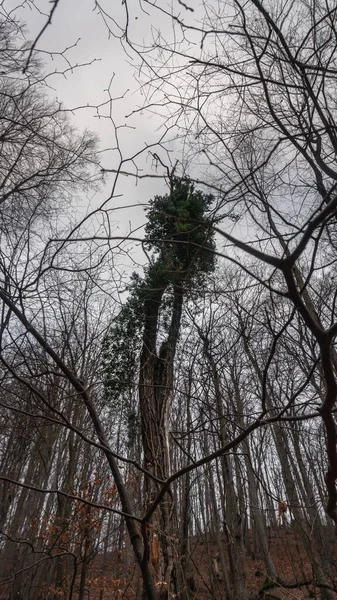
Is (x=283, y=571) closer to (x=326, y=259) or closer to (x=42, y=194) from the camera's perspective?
(x=326, y=259)

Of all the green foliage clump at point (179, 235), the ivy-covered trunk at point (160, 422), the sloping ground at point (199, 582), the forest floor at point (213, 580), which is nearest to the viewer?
the green foliage clump at point (179, 235)

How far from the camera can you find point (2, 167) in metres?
4.44

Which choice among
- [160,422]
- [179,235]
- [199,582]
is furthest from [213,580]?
[199,582]

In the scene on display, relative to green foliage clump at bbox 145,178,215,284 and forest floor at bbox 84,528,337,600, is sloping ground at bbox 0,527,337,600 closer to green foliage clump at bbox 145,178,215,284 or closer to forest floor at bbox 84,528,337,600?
forest floor at bbox 84,528,337,600

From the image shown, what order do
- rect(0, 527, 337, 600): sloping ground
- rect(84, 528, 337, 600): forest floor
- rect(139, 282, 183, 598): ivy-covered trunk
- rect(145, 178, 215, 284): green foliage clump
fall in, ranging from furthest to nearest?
1. rect(139, 282, 183, 598): ivy-covered trunk
2. rect(0, 527, 337, 600): sloping ground
3. rect(84, 528, 337, 600): forest floor
4. rect(145, 178, 215, 284): green foliage clump

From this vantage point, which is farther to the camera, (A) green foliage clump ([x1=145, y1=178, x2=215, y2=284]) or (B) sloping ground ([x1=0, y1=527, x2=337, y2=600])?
(B) sloping ground ([x1=0, y1=527, x2=337, y2=600])

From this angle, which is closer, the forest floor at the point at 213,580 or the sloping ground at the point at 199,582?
the forest floor at the point at 213,580

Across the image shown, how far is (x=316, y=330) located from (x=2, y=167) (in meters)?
4.51

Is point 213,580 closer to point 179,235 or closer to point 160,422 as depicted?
point 160,422

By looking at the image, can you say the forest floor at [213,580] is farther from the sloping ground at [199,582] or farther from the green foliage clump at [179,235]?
the green foliage clump at [179,235]

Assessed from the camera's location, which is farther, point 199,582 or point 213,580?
point 199,582

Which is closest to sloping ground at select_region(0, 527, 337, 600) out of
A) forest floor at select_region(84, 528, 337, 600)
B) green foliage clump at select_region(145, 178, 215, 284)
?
forest floor at select_region(84, 528, 337, 600)

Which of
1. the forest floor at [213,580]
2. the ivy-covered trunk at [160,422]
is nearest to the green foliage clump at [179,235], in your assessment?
the ivy-covered trunk at [160,422]

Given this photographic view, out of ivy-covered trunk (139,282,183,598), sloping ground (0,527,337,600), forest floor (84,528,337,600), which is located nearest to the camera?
forest floor (84,528,337,600)
